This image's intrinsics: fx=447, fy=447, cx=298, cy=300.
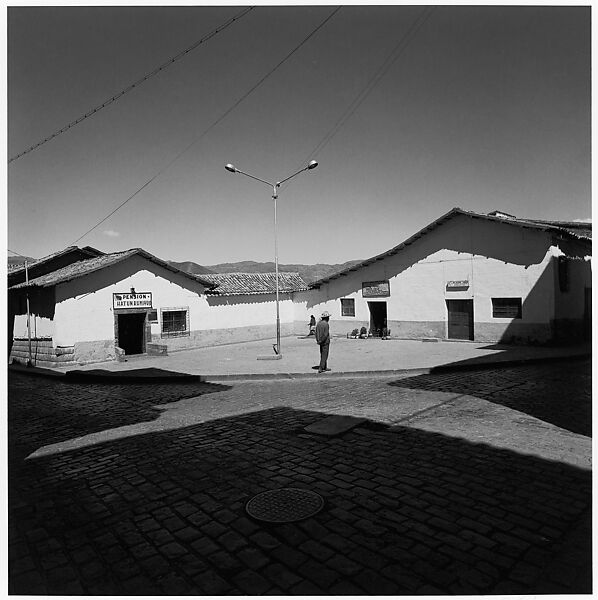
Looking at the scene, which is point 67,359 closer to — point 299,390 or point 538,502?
point 299,390

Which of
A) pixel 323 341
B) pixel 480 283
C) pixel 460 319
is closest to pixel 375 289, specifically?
pixel 460 319

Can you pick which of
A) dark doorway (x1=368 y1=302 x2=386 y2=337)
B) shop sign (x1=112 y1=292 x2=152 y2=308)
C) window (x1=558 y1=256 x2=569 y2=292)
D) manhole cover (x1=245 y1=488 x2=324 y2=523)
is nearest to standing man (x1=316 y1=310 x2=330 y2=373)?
manhole cover (x1=245 y1=488 x2=324 y2=523)

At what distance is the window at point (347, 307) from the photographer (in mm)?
25453

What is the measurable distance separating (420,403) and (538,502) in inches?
172

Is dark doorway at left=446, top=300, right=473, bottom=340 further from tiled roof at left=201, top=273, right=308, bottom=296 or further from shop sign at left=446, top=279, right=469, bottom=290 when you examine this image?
tiled roof at left=201, top=273, right=308, bottom=296

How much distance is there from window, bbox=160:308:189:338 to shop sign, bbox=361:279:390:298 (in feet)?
31.5

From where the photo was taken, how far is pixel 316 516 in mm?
4391

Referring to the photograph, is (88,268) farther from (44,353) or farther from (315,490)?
(315,490)

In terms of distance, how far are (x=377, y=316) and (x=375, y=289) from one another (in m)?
1.70

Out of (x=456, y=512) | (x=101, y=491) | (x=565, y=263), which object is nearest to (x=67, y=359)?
Answer: (x=101, y=491)

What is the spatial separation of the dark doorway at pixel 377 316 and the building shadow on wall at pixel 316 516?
1786 cm

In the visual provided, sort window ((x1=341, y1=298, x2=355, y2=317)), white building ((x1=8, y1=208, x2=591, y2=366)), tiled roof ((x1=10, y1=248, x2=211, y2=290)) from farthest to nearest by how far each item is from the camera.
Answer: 1. window ((x1=341, y1=298, x2=355, y2=317))
2. white building ((x1=8, y1=208, x2=591, y2=366))
3. tiled roof ((x1=10, y1=248, x2=211, y2=290))

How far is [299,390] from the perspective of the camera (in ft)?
35.5

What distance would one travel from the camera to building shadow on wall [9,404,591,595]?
3.45 m
